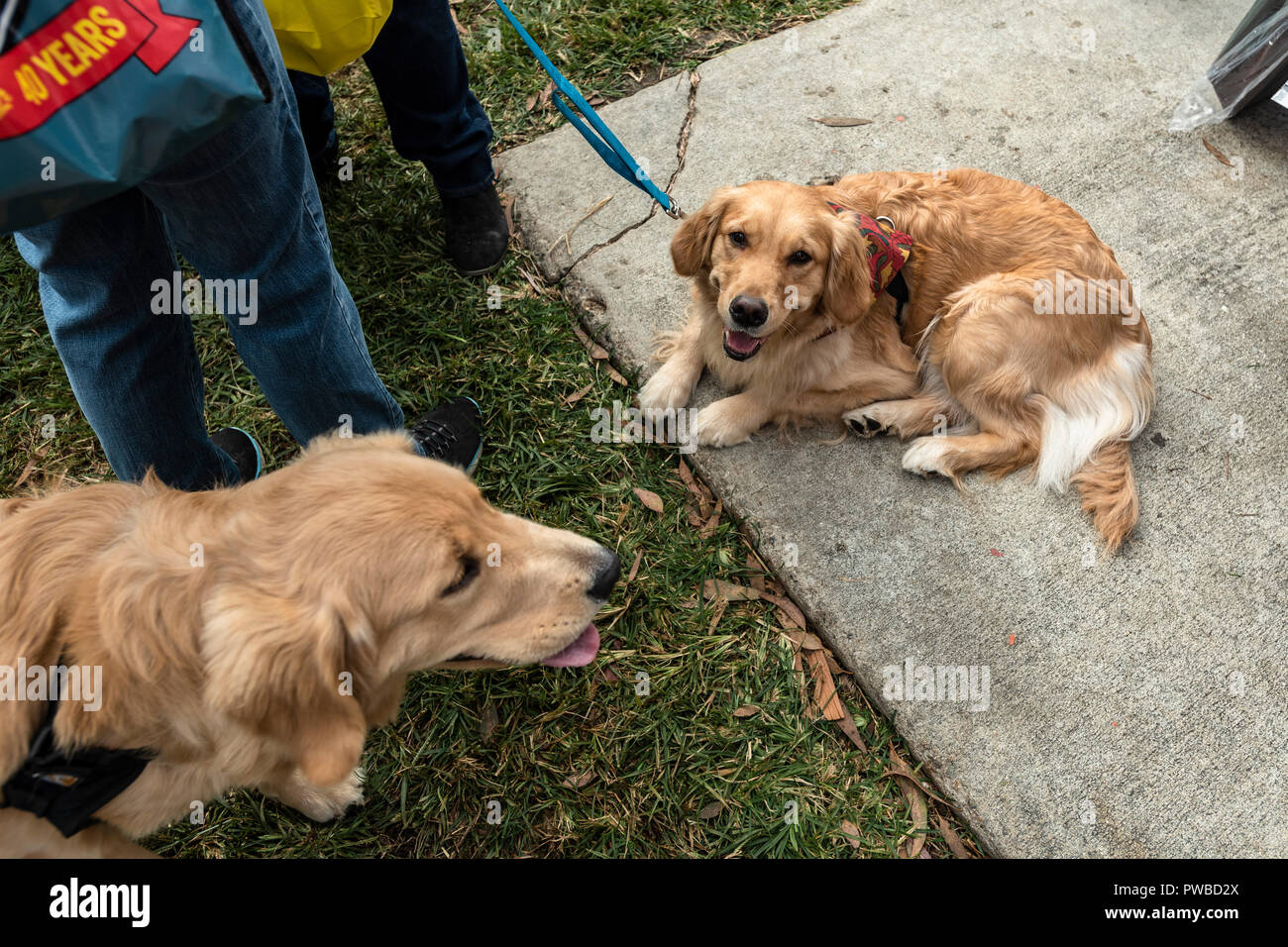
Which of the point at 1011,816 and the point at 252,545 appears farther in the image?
the point at 1011,816

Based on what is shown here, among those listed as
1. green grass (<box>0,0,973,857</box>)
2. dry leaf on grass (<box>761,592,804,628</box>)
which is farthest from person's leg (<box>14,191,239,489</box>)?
dry leaf on grass (<box>761,592,804,628</box>)

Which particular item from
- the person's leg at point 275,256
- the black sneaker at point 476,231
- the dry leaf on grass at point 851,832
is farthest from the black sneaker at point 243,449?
the dry leaf on grass at point 851,832

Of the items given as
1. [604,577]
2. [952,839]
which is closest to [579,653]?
[604,577]

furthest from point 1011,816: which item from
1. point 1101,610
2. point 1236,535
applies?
point 1236,535

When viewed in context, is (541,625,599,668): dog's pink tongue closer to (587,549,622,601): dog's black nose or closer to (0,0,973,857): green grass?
(587,549,622,601): dog's black nose

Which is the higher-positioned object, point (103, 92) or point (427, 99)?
point (103, 92)

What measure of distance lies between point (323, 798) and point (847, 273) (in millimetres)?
2453

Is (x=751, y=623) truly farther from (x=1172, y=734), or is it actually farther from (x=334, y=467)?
(x=334, y=467)

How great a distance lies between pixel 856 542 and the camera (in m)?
2.87

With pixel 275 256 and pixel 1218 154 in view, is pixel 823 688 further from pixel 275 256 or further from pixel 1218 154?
pixel 1218 154

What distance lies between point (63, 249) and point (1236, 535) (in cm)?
375

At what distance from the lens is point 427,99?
3.00 m

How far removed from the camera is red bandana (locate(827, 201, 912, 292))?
9.19 feet

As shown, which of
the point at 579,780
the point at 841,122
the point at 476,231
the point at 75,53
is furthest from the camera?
the point at 841,122
